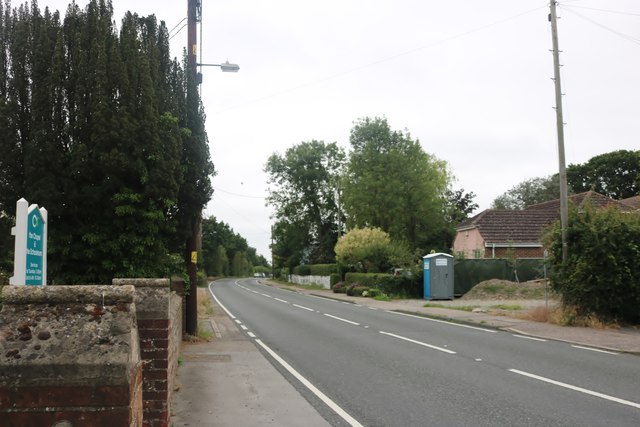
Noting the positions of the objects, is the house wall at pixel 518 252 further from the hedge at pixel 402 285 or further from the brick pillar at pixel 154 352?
the brick pillar at pixel 154 352

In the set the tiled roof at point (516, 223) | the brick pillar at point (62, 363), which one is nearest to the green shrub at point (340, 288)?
the tiled roof at point (516, 223)

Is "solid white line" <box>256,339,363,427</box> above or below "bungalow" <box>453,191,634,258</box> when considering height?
below

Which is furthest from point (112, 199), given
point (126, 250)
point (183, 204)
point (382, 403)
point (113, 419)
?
point (113, 419)

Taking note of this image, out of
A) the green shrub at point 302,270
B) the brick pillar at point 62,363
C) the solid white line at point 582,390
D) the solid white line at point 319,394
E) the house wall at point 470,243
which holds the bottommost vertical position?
the solid white line at point 319,394

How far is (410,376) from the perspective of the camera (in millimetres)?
9727

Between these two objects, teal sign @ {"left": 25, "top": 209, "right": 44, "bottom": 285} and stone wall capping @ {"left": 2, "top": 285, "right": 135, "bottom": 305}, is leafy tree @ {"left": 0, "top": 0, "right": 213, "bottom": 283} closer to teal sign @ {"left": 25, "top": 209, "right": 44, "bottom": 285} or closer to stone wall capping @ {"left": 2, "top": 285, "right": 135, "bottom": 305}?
teal sign @ {"left": 25, "top": 209, "right": 44, "bottom": 285}

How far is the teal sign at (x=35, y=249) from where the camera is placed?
220 inches

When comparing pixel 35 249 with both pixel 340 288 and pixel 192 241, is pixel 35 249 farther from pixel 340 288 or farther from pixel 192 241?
pixel 340 288

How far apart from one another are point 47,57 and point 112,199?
9.81ft

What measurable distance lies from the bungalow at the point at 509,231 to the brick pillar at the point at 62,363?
1617 inches

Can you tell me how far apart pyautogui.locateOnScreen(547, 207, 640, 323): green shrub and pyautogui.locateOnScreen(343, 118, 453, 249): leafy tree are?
32020 millimetres

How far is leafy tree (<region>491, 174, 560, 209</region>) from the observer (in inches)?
3002

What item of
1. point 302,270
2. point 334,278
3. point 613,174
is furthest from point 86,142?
point 613,174

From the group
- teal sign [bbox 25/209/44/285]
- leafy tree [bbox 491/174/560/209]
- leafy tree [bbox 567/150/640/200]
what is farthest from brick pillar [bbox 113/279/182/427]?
Answer: leafy tree [bbox 491/174/560/209]
